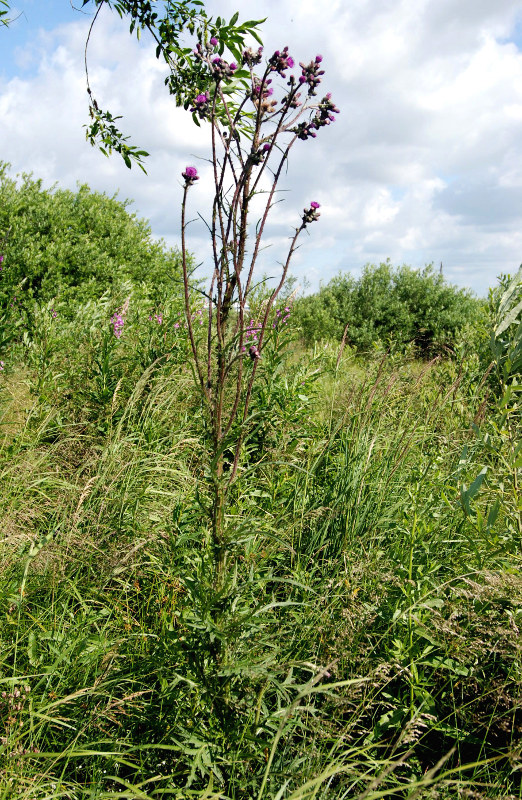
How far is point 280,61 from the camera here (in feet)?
5.73

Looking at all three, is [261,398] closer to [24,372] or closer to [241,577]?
[241,577]

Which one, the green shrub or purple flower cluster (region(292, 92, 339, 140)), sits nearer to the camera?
purple flower cluster (region(292, 92, 339, 140))

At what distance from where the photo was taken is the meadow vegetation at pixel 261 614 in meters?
1.71

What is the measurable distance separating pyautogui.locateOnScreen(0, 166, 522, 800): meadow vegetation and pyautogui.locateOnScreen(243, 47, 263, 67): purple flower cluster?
0.80m

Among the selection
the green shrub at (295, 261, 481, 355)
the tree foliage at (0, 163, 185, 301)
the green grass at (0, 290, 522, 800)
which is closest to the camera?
the green grass at (0, 290, 522, 800)

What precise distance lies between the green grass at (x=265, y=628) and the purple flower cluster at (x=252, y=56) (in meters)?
1.45

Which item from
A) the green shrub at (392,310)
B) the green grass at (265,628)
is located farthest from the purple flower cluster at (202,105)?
the green shrub at (392,310)

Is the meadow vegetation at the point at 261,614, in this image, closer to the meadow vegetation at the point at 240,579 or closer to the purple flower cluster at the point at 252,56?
the meadow vegetation at the point at 240,579

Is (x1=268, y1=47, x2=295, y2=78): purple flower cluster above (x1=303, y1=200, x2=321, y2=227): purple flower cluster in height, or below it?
above

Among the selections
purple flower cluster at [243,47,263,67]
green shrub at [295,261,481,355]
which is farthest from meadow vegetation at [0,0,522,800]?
→ green shrub at [295,261,481,355]

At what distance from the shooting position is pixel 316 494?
3.16 m

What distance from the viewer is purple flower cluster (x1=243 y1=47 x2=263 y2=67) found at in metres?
1.79

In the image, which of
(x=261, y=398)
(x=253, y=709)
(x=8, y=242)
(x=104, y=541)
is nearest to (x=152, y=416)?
(x=261, y=398)

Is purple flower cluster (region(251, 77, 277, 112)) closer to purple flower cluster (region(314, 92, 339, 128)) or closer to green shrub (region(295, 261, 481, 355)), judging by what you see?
purple flower cluster (region(314, 92, 339, 128))
